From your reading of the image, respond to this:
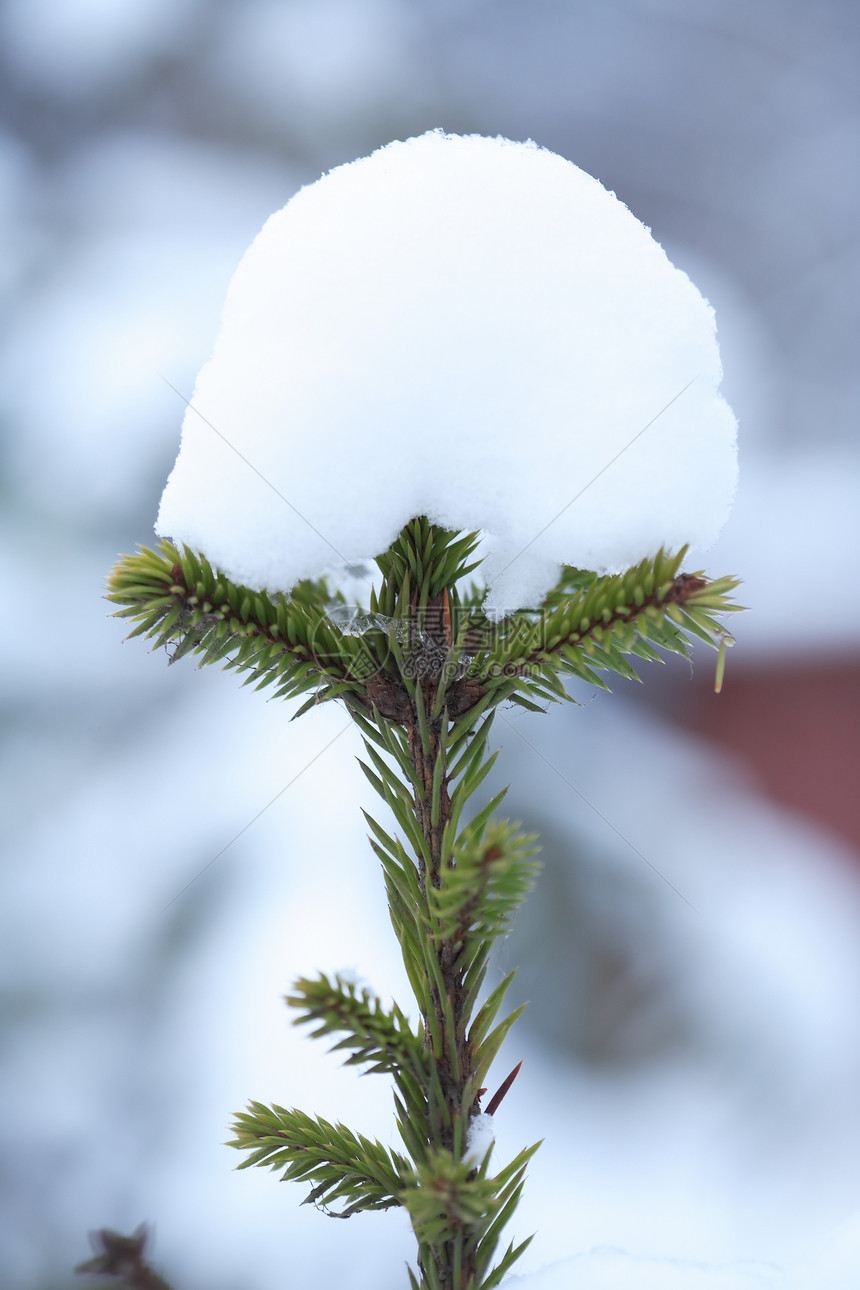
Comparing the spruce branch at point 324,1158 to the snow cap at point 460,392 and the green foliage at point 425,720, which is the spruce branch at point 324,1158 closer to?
the green foliage at point 425,720

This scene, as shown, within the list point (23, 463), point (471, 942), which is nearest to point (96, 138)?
point (23, 463)

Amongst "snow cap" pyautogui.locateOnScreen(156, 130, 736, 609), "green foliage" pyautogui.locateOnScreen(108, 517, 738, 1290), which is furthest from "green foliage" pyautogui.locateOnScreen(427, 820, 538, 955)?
"snow cap" pyautogui.locateOnScreen(156, 130, 736, 609)

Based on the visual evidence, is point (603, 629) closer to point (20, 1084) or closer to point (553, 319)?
point (553, 319)

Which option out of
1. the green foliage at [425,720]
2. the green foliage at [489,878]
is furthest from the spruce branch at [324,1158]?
the green foliage at [489,878]

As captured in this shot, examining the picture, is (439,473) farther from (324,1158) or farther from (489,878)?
(324,1158)

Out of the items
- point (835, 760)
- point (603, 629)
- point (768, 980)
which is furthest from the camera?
point (835, 760)

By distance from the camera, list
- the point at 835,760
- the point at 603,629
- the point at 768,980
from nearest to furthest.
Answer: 1. the point at 603,629
2. the point at 768,980
3. the point at 835,760

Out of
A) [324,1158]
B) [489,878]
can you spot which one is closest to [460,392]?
[489,878]
